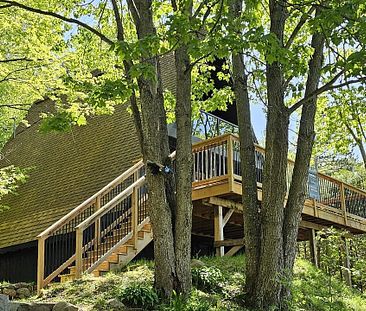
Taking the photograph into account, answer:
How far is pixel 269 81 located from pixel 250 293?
2.92m

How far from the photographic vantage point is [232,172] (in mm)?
10219

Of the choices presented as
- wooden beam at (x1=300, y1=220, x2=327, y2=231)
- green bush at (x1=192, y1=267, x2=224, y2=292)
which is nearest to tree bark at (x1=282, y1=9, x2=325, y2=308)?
green bush at (x1=192, y1=267, x2=224, y2=292)

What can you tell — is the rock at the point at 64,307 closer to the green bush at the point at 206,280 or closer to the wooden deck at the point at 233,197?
the green bush at the point at 206,280

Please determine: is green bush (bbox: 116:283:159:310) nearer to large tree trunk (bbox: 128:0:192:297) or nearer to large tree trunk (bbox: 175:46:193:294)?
large tree trunk (bbox: 128:0:192:297)

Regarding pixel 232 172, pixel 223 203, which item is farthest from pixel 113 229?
pixel 232 172

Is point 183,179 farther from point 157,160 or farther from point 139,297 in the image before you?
point 139,297

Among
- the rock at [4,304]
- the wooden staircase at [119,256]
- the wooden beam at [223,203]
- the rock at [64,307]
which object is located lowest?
the rock at [64,307]

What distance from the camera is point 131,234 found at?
32.7 ft

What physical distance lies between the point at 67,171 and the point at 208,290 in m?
8.10

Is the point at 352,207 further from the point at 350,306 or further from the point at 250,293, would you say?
the point at 250,293

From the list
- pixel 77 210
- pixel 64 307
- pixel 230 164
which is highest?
pixel 230 164

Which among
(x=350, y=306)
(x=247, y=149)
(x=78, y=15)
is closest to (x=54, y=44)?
(x=78, y=15)

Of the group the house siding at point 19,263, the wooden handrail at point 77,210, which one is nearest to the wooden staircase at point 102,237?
the wooden handrail at point 77,210

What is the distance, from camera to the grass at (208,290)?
6591mm
